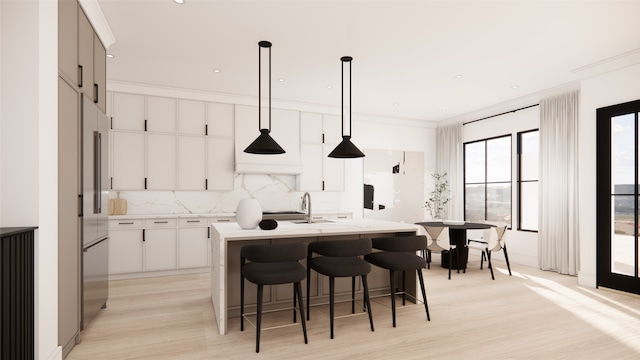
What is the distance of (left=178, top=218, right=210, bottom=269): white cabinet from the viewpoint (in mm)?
5523

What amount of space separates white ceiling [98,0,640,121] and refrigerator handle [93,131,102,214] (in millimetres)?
1167

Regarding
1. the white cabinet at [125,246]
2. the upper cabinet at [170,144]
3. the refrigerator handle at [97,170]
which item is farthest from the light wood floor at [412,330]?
the upper cabinet at [170,144]

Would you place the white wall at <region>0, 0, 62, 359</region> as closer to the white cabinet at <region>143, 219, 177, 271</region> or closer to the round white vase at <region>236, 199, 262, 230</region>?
the round white vase at <region>236, 199, 262, 230</region>

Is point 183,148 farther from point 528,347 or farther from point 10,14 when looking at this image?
point 528,347

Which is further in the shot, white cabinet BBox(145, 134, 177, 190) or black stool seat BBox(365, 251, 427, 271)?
white cabinet BBox(145, 134, 177, 190)

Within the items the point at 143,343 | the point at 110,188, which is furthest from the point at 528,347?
the point at 110,188

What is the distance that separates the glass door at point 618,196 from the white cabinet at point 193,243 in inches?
211

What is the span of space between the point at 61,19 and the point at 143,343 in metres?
2.50

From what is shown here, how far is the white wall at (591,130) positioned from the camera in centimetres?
449

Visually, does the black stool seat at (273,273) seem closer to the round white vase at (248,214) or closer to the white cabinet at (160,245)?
the round white vase at (248,214)

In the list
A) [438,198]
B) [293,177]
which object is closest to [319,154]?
[293,177]

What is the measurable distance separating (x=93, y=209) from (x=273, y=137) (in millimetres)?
3418

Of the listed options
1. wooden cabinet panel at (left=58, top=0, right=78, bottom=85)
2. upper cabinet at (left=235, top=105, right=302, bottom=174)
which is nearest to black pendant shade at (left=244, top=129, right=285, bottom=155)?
wooden cabinet panel at (left=58, top=0, right=78, bottom=85)

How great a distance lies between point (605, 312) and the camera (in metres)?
3.75
